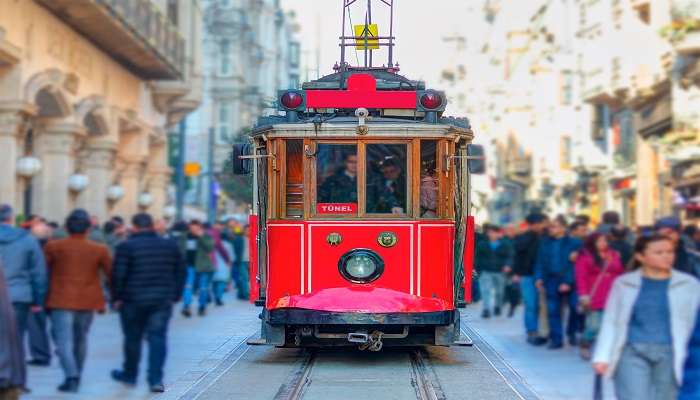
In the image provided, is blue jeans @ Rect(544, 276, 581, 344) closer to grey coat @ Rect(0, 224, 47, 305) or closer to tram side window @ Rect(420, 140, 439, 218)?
tram side window @ Rect(420, 140, 439, 218)

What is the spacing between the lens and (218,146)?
62.2 meters

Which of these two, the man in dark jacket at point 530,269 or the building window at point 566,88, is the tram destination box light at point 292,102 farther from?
the building window at point 566,88

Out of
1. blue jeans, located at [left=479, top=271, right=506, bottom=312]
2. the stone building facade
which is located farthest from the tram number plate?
the stone building facade

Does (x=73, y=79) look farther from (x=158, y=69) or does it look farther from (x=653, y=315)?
(x=653, y=315)

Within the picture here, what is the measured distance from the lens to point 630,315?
280 inches

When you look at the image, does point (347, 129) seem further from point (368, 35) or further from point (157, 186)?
point (157, 186)

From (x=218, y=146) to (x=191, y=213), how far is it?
32.6 feet

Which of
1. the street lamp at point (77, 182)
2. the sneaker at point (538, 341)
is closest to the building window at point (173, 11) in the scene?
the street lamp at point (77, 182)

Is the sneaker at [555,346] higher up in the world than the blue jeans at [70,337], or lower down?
lower down

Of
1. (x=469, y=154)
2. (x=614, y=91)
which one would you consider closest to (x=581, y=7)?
(x=614, y=91)

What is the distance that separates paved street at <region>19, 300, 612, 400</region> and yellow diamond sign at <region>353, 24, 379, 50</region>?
419 cm

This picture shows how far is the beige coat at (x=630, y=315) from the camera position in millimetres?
7004

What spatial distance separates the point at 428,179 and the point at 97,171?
19841mm

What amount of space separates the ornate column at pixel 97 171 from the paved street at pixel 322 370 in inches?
563
